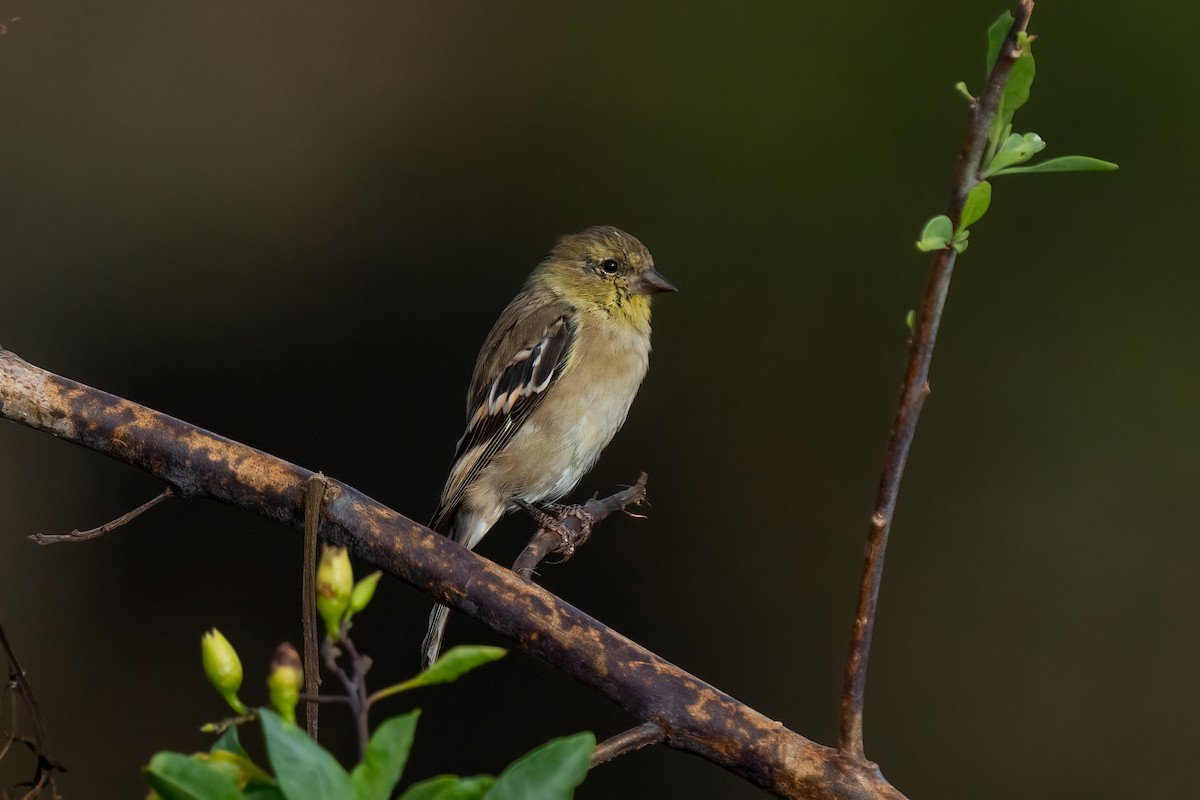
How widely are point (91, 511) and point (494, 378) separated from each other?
138 centimetres

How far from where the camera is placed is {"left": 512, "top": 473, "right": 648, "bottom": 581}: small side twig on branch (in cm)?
200

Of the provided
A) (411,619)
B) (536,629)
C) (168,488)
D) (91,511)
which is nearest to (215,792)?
(536,629)

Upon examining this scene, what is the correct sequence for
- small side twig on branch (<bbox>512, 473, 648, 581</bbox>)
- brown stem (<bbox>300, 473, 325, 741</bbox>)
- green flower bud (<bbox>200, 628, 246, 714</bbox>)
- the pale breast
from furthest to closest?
1. the pale breast
2. small side twig on branch (<bbox>512, 473, 648, 581</bbox>)
3. brown stem (<bbox>300, 473, 325, 741</bbox>)
4. green flower bud (<bbox>200, 628, 246, 714</bbox>)

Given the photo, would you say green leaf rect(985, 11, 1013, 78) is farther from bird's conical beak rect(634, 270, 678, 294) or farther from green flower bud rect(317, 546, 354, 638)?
bird's conical beak rect(634, 270, 678, 294)

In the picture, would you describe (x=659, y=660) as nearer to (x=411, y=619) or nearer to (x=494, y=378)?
(x=494, y=378)

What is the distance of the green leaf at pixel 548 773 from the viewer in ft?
2.16

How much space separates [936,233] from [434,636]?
6.54ft

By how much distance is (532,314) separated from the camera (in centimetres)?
289

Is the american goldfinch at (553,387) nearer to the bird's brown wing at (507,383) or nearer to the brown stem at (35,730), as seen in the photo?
the bird's brown wing at (507,383)

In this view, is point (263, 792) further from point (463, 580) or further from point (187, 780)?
point (463, 580)

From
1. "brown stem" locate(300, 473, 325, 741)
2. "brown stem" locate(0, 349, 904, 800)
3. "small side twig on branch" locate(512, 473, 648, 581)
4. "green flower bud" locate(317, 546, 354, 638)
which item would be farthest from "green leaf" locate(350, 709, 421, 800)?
"small side twig on branch" locate(512, 473, 648, 581)

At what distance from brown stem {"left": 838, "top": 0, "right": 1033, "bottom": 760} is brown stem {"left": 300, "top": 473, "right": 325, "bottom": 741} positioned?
1.65ft

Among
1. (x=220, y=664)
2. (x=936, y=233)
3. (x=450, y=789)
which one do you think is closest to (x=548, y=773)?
(x=450, y=789)

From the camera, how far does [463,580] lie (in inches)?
55.0
